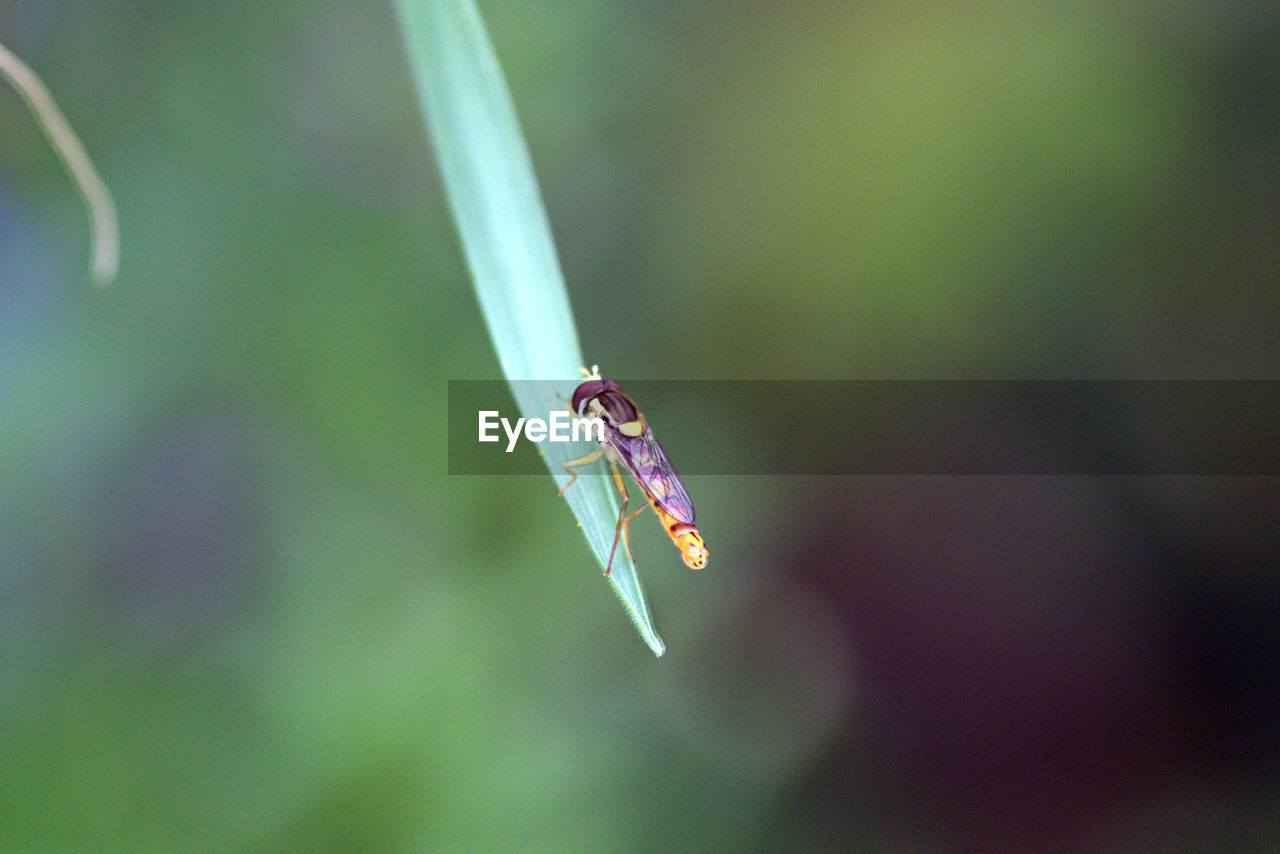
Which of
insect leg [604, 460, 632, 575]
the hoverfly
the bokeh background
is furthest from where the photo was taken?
the bokeh background

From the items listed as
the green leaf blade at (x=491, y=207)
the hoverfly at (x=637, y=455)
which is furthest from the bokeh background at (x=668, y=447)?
the green leaf blade at (x=491, y=207)

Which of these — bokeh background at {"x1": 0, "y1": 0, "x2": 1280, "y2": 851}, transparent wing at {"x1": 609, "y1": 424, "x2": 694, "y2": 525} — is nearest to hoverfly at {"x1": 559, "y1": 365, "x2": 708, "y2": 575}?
transparent wing at {"x1": 609, "y1": 424, "x2": 694, "y2": 525}

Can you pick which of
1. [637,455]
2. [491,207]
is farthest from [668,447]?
[491,207]

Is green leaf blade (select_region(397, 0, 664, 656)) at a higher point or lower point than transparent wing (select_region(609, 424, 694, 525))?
higher

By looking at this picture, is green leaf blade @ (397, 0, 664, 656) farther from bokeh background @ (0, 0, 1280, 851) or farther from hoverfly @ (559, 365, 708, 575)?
bokeh background @ (0, 0, 1280, 851)

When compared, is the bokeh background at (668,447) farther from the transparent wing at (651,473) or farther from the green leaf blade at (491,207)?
the green leaf blade at (491,207)

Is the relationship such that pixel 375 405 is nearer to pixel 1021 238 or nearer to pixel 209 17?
pixel 209 17

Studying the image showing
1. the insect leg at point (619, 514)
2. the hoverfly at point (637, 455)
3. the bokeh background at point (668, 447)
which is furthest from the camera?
the bokeh background at point (668, 447)

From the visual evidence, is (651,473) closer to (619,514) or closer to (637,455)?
(637,455)
